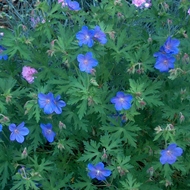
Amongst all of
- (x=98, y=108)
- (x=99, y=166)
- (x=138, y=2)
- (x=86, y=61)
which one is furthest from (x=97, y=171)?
(x=138, y=2)

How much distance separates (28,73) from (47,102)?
547 millimetres

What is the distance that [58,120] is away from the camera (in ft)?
8.81

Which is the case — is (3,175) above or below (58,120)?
below

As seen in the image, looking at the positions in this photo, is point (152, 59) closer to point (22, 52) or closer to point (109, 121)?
point (109, 121)

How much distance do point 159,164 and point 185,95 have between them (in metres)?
0.38

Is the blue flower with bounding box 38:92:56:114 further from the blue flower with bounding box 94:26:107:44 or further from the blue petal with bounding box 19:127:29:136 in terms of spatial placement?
the blue flower with bounding box 94:26:107:44

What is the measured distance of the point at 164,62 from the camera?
2.56 meters

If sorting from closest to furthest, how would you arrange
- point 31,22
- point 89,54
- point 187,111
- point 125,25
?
1. point 89,54
2. point 187,111
3. point 125,25
4. point 31,22

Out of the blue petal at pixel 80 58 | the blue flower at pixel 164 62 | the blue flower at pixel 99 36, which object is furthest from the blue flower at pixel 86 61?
the blue flower at pixel 164 62

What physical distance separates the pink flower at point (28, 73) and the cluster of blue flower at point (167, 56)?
0.76m

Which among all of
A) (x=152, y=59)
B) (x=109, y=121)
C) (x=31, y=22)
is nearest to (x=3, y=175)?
(x=109, y=121)

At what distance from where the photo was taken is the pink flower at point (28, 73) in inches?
114

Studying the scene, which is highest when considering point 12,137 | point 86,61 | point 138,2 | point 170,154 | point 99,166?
point 86,61

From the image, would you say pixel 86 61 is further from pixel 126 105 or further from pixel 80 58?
pixel 126 105
